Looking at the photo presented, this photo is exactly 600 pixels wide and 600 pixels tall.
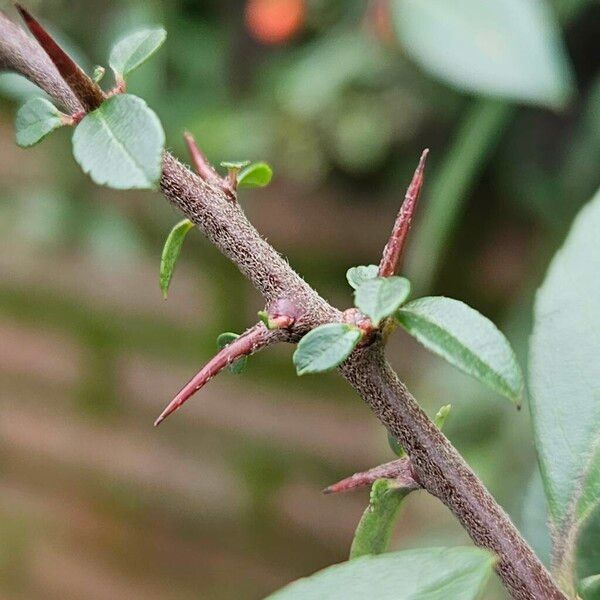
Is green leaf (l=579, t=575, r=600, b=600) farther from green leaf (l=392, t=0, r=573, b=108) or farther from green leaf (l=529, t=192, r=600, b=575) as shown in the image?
green leaf (l=392, t=0, r=573, b=108)

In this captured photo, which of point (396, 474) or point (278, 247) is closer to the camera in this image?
point (396, 474)

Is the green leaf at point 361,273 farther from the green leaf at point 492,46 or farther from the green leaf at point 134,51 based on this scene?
the green leaf at point 492,46

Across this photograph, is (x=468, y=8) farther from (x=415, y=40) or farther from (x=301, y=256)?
(x=301, y=256)

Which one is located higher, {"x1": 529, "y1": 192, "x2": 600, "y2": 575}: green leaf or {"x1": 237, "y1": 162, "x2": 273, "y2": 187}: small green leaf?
{"x1": 237, "y1": 162, "x2": 273, "y2": 187}: small green leaf

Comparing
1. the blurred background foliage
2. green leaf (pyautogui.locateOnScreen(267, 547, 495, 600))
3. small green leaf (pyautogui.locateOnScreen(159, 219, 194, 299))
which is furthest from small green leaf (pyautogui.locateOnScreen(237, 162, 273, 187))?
the blurred background foliage

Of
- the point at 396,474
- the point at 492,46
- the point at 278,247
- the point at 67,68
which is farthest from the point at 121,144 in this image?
the point at 278,247

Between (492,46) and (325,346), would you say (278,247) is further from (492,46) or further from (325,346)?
Result: (325,346)

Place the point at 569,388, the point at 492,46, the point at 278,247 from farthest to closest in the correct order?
the point at 278,247 → the point at 492,46 → the point at 569,388

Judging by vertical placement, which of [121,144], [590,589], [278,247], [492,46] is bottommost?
[590,589]
